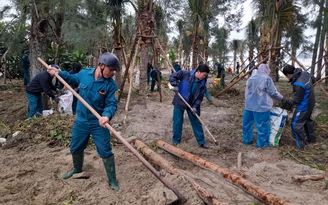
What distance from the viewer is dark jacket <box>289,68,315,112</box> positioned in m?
5.11

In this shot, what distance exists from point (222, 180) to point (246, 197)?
1.52ft

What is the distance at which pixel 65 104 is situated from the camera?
6496 millimetres

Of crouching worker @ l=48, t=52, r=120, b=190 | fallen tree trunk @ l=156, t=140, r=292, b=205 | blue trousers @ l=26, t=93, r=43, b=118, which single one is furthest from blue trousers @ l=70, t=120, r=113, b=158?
blue trousers @ l=26, t=93, r=43, b=118

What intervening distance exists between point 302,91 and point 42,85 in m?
5.28

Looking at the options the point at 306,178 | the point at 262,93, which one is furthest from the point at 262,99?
the point at 306,178

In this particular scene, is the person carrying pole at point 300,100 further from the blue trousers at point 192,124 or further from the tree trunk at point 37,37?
the tree trunk at point 37,37

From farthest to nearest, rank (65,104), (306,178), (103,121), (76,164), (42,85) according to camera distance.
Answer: (65,104) < (42,85) < (306,178) < (76,164) < (103,121)

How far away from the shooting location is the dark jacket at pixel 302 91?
5.11 metres

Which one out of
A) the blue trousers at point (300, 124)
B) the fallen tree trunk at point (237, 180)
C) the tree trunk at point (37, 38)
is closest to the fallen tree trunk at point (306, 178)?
the fallen tree trunk at point (237, 180)

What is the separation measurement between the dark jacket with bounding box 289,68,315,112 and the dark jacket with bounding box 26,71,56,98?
500cm

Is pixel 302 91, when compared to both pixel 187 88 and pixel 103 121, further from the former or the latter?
pixel 103 121

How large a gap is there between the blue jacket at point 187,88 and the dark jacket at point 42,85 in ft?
8.94

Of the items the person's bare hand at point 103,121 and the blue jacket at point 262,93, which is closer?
the person's bare hand at point 103,121

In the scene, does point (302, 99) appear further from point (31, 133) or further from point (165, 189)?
point (31, 133)
